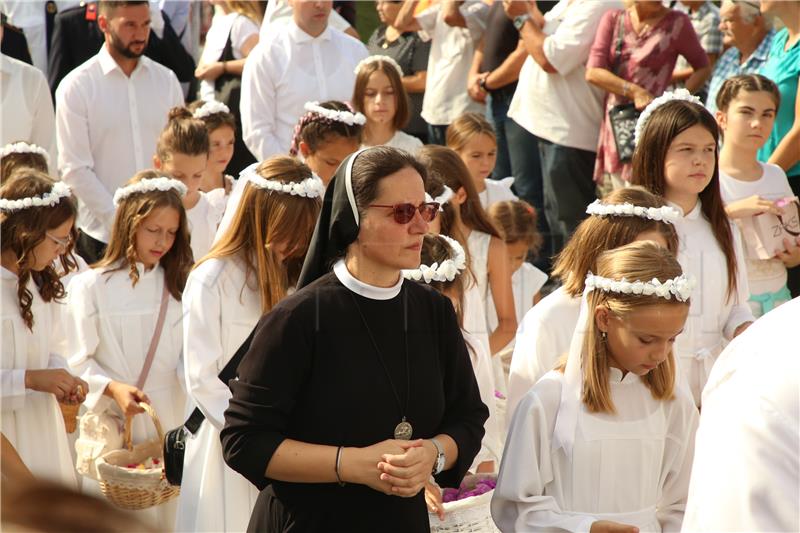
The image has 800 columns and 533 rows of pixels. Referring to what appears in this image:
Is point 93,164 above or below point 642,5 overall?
below

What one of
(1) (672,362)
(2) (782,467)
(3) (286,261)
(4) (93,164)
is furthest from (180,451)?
(4) (93,164)

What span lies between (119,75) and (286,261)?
392 centimetres

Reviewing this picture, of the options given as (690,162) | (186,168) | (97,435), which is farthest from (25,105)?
(690,162)

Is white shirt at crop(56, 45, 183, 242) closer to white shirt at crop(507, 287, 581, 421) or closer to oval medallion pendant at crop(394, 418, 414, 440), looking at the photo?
white shirt at crop(507, 287, 581, 421)

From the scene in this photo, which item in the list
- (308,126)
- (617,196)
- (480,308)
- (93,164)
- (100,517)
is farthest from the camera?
(93,164)

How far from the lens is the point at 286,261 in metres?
4.36

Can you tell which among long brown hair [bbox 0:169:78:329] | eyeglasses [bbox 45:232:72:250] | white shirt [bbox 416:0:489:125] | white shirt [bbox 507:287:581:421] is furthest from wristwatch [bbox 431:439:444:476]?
white shirt [bbox 416:0:489:125]

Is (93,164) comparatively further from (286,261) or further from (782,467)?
(782,467)

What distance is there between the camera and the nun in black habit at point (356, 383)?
326 cm

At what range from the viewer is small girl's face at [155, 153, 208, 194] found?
6.75m

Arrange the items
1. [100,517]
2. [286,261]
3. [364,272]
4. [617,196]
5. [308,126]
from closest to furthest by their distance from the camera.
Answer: [100,517], [364,272], [286,261], [617,196], [308,126]

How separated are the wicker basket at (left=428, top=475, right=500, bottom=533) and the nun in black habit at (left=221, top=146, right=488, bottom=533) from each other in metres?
0.50

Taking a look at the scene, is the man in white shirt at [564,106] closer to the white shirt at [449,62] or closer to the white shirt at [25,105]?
the white shirt at [449,62]

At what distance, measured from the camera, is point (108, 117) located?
7750mm
